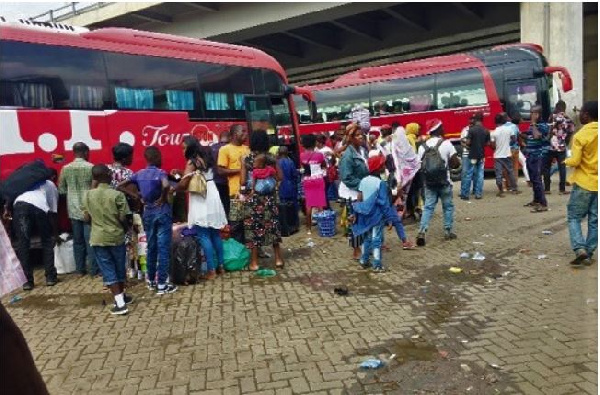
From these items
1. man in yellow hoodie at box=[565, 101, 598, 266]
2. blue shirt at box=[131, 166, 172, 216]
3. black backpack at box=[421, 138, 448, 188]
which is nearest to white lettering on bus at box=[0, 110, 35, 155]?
blue shirt at box=[131, 166, 172, 216]

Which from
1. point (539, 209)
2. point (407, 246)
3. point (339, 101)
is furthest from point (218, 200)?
point (339, 101)

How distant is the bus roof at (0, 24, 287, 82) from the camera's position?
729 centimetres

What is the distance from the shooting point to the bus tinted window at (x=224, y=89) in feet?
31.9

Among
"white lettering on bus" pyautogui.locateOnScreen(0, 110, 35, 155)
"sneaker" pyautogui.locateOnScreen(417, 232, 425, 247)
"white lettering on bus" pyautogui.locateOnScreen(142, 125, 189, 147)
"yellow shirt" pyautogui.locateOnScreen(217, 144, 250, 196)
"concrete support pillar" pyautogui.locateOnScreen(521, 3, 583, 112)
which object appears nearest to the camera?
"white lettering on bus" pyautogui.locateOnScreen(0, 110, 35, 155)

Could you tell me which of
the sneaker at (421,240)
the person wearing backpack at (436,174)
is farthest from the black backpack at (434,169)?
the sneaker at (421,240)

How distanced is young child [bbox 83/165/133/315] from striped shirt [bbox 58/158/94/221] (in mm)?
1397

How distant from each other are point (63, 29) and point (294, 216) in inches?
190

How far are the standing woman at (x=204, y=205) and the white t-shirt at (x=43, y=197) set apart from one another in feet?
6.04

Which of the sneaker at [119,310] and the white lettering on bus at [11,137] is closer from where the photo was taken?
the sneaker at [119,310]

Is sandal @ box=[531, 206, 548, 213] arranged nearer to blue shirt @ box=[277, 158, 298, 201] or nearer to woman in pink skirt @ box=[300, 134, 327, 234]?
woman in pink skirt @ box=[300, 134, 327, 234]

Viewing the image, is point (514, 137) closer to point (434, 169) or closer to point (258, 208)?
point (434, 169)

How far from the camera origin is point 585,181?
552 centimetres

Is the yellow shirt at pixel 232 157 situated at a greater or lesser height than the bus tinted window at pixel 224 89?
lesser

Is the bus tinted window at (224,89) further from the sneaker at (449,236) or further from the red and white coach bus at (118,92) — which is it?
the sneaker at (449,236)
